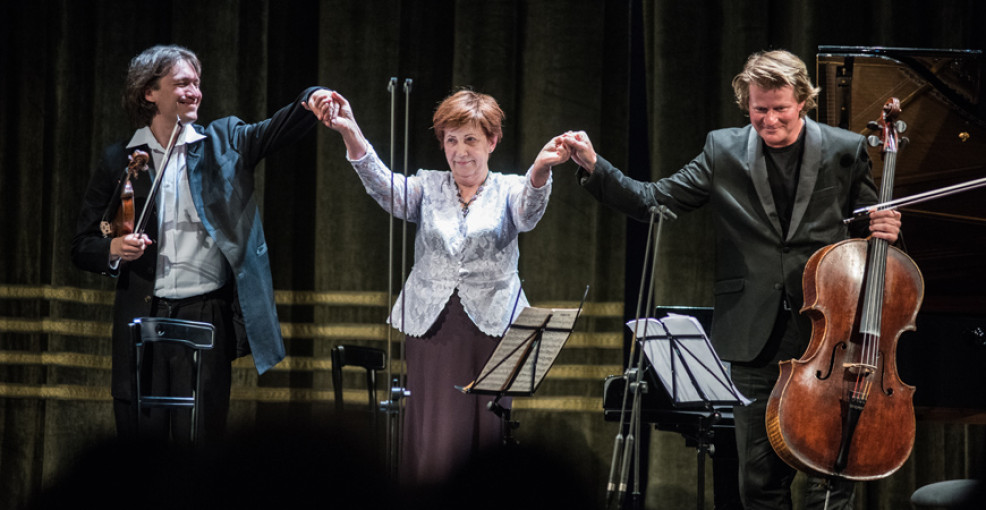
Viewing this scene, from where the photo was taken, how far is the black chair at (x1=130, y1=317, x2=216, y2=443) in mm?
3066

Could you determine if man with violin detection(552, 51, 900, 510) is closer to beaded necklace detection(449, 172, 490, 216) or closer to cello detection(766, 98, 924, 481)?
cello detection(766, 98, 924, 481)

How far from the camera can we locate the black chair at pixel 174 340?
3.07 meters

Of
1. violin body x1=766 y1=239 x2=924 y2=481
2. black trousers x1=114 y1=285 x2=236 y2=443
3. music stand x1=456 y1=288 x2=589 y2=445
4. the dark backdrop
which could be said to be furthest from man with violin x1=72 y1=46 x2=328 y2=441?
violin body x1=766 y1=239 x2=924 y2=481

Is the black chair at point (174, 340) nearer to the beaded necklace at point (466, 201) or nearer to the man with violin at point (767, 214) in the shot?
the beaded necklace at point (466, 201)

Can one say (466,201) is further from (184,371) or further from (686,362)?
(184,371)

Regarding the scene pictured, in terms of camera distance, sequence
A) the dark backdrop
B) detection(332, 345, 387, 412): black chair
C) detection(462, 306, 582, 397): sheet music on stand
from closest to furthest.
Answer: detection(462, 306, 582, 397): sheet music on stand, detection(332, 345, 387, 412): black chair, the dark backdrop

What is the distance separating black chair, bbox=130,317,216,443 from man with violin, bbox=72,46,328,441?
94 mm

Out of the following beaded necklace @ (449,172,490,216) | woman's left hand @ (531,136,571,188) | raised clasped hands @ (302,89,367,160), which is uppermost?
raised clasped hands @ (302,89,367,160)

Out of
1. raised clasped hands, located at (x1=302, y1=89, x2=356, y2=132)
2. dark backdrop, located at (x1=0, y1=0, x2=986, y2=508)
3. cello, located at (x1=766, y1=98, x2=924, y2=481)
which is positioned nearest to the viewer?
cello, located at (x1=766, y1=98, x2=924, y2=481)

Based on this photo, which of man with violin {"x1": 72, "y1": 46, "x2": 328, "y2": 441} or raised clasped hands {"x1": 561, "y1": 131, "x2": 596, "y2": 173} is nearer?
raised clasped hands {"x1": 561, "y1": 131, "x2": 596, "y2": 173}

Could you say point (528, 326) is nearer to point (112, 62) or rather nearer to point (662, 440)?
point (662, 440)

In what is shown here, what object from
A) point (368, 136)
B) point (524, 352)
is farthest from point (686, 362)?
point (368, 136)

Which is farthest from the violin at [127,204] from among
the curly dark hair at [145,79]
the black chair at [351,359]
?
the black chair at [351,359]

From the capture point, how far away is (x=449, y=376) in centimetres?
334
